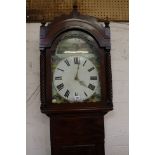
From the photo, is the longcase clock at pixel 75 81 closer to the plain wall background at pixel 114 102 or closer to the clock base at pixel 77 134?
the clock base at pixel 77 134

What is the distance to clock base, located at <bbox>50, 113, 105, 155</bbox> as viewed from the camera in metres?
1.39

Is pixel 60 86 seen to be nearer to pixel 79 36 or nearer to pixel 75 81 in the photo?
pixel 75 81

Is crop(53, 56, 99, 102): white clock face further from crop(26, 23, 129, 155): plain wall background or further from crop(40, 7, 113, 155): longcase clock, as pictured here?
crop(26, 23, 129, 155): plain wall background

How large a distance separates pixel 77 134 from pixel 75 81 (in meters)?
0.27

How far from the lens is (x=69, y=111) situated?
1381 millimetres

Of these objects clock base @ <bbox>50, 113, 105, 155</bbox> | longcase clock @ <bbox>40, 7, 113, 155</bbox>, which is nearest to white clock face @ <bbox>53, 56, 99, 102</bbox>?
longcase clock @ <bbox>40, 7, 113, 155</bbox>

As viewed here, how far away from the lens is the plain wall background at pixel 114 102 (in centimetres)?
155

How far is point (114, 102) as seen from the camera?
161 centimetres

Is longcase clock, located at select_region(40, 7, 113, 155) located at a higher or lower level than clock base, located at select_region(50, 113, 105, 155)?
higher

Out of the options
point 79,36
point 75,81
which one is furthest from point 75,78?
point 79,36

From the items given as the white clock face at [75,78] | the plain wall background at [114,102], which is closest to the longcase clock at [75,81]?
the white clock face at [75,78]

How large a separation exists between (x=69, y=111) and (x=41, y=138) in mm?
284
